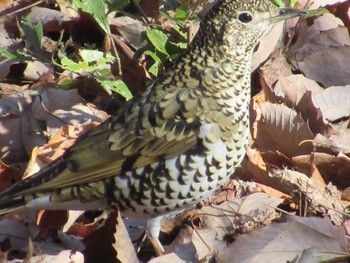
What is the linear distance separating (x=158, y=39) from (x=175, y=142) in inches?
51.8

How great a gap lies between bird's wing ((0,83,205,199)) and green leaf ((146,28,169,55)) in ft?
3.44

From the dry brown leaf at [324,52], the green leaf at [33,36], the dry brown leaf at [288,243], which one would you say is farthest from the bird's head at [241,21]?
the dry brown leaf at [324,52]

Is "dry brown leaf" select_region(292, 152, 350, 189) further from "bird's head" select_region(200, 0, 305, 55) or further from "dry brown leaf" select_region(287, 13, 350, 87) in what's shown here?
"bird's head" select_region(200, 0, 305, 55)

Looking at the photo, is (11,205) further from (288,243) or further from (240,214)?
(288,243)

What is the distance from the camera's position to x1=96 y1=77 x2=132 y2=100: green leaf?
18.9 feet

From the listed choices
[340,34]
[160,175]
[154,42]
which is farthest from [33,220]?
[340,34]

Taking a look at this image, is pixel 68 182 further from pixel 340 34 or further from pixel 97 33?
pixel 340 34

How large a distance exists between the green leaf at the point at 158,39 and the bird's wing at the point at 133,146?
105 cm

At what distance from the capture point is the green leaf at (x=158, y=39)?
594 centimetres

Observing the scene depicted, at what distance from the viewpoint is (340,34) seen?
6.66 meters

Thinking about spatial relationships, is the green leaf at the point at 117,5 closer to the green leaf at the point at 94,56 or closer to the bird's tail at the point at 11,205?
the green leaf at the point at 94,56

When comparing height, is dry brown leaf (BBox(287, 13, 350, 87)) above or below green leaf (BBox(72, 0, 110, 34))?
below

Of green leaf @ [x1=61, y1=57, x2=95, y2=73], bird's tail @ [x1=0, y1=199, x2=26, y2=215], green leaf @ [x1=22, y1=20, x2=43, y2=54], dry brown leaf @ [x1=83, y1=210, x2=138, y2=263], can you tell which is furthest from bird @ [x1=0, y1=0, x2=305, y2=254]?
green leaf @ [x1=22, y1=20, x2=43, y2=54]

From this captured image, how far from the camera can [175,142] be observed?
4793 millimetres
